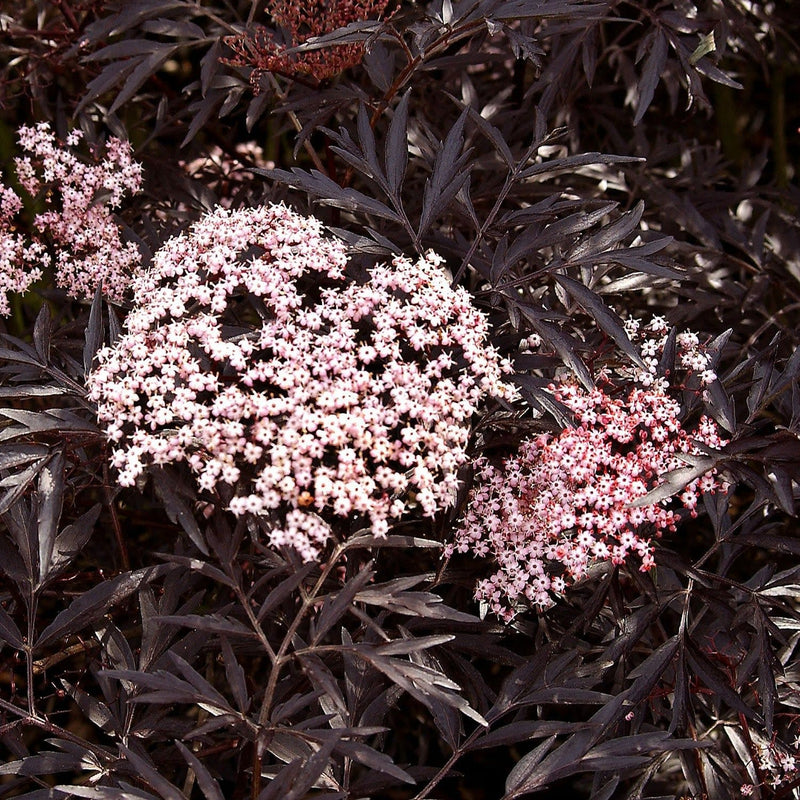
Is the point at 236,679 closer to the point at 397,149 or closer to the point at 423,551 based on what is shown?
the point at 423,551

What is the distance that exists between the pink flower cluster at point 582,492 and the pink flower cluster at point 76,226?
64 centimetres

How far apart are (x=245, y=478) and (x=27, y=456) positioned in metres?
0.25

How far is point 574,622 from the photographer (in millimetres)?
1173

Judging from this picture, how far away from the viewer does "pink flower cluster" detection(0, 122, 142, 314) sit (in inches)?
54.6

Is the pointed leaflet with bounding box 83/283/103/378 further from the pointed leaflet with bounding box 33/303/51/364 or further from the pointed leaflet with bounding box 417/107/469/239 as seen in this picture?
the pointed leaflet with bounding box 417/107/469/239

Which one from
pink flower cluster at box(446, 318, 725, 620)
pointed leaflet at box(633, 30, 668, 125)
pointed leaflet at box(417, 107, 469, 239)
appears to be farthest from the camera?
pointed leaflet at box(633, 30, 668, 125)

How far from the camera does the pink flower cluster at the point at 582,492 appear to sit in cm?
108

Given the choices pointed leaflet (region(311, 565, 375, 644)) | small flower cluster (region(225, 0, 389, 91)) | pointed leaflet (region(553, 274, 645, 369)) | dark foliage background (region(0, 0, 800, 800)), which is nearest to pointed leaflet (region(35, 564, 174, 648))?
dark foliage background (region(0, 0, 800, 800))

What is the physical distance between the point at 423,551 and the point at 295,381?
1.62 ft

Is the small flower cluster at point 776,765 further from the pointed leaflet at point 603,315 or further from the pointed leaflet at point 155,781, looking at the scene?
the pointed leaflet at point 155,781

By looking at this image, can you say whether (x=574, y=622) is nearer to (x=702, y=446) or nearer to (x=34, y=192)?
(x=702, y=446)

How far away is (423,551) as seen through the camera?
4.68ft

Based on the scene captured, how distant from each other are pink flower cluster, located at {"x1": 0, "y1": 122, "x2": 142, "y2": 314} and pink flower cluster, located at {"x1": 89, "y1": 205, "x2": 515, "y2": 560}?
0.24 meters

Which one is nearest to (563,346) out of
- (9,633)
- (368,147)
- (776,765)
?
(368,147)
